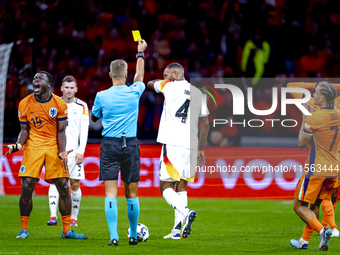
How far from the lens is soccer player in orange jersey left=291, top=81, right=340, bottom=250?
5.85 m

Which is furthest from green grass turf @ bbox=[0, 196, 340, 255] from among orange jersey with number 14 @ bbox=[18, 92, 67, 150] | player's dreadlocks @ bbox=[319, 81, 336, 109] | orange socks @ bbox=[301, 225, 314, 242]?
player's dreadlocks @ bbox=[319, 81, 336, 109]

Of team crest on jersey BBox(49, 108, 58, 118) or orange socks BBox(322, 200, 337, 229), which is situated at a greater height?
team crest on jersey BBox(49, 108, 58, 118)

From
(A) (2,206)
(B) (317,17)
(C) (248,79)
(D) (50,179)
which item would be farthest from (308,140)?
(B) (317,17)

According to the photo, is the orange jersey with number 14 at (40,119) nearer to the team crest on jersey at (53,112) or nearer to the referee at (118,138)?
the team crest on jersey at (53,112)

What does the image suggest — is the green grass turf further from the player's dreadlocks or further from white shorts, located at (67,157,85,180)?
the player's dreadlocks

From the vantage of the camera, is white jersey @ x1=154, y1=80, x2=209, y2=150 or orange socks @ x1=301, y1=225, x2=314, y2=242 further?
white jersey @ x1=154, y1=80, x2=209, y2=150

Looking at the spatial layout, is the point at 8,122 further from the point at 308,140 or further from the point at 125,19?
the point at 308,140

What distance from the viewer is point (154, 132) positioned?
1342 cm

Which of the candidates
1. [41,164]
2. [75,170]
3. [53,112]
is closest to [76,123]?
[75,170]

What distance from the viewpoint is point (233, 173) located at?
1199 cm

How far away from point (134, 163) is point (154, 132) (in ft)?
24.7

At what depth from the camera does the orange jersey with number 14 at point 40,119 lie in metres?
6.43

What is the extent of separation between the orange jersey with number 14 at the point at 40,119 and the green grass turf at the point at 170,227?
49.6 inches

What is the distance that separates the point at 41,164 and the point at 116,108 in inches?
54.2
